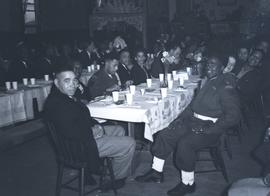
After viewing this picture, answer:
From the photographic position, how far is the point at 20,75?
6887 millimetres

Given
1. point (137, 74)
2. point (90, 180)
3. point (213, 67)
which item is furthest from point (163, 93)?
point (137, 74)

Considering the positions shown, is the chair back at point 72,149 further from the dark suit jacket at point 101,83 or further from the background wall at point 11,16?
the background wall at point 11,16

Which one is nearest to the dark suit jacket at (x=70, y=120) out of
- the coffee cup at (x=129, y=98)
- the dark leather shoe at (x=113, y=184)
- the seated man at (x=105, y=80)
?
the dark leather shoe at (x=113, y=184)

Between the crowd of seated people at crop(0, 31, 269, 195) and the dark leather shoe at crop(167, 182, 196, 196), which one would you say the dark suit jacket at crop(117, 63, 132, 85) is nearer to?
the crowd of seated people at crop(0, 31, 269, 195)

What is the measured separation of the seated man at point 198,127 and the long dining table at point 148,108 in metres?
0.16

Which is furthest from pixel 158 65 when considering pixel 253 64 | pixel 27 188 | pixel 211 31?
pixel 211 31

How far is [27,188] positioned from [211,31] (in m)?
13.4

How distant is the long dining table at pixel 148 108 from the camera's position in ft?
11.9

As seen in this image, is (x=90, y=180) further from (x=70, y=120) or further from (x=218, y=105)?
(x=218, y=105)

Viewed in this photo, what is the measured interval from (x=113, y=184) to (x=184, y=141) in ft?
2.64

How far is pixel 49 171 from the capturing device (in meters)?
4.33

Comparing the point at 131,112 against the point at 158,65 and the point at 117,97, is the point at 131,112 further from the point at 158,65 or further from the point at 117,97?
the point at 158,65

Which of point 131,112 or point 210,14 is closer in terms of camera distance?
point 131,112

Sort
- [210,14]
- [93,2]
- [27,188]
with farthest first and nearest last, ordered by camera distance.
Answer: [210,14], [93,2], [27,188]
